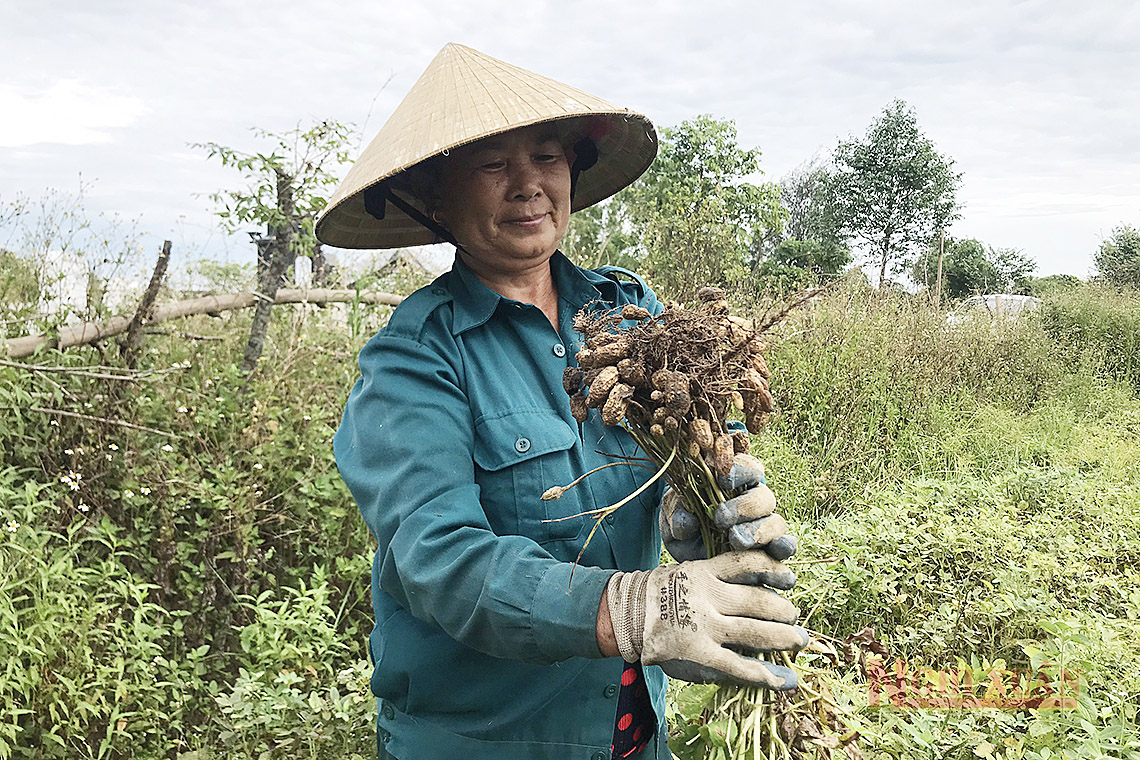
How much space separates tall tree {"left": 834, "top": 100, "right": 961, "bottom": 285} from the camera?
92.1ft

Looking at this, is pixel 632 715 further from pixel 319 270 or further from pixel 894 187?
pixel 894 187

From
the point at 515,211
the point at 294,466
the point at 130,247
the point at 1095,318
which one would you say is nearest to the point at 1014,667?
the point at 515,211

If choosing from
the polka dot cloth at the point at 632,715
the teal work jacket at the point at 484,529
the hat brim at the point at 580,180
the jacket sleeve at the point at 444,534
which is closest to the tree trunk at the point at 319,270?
the hat brim at the point at 580,180

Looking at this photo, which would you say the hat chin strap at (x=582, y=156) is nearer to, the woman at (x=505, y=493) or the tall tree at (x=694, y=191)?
the woman at (x=505, y=493)

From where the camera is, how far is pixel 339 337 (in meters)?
4.87

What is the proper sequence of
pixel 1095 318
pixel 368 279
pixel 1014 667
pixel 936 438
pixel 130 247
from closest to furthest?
pixel 1014 667 < pixel 130 247 < pixel 368 279 < pixel 936 438 < pixel 1095 318

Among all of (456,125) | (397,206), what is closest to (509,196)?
(456,125)

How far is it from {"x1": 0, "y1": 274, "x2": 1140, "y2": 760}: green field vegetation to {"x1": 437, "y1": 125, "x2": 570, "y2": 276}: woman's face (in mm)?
991


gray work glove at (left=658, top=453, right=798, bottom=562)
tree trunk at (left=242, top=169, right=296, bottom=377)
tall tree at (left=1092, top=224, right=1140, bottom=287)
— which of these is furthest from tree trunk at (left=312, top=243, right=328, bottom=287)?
tall tree at (left=1092, top=224, right=1140, bottom=287)

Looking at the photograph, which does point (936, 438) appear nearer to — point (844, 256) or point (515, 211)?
point (515, 211)

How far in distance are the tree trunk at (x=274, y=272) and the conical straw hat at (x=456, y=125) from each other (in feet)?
7.79

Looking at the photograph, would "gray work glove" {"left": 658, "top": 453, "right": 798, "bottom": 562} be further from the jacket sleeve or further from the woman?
the jacket sleeve

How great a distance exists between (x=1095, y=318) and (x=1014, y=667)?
26.9 ft

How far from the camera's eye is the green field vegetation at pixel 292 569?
8.43 feet
